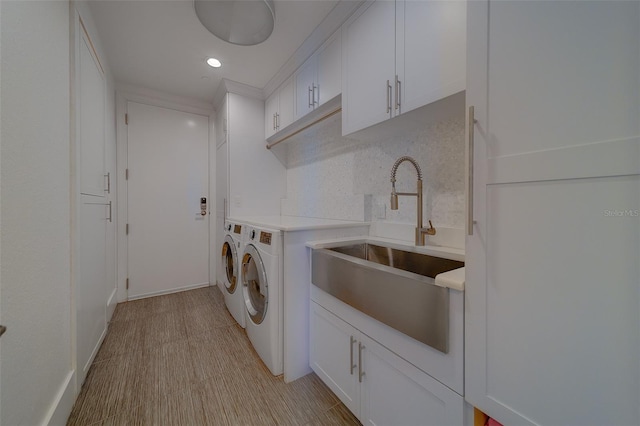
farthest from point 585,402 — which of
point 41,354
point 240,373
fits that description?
point 41,354

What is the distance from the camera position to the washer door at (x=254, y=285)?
5.28 ft

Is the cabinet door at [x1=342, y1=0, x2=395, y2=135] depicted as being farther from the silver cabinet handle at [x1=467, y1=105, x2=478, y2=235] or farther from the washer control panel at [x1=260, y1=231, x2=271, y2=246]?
the washer control panel at [x1=260, y1=231, x2=271, y2=246]

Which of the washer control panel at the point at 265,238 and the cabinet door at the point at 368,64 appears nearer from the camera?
the cabinet door at the point at 368,64

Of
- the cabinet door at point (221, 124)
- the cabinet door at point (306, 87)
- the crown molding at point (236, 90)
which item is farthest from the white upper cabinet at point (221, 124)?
the cabinet door at point (306, 87)

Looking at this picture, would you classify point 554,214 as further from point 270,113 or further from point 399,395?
point 270,113

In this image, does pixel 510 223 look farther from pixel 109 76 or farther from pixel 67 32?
pixel 109 76

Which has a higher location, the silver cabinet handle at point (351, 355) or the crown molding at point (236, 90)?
the crown molding at point (236, 90)

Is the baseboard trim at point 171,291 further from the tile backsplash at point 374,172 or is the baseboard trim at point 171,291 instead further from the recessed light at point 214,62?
the recessed light at point 214,62

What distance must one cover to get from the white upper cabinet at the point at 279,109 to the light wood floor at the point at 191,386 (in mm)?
2033

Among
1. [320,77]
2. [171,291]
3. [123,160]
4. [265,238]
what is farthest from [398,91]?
[171,291]

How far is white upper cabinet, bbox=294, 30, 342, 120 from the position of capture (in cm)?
172

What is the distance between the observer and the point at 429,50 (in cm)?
113

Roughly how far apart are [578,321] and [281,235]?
1.27 metres

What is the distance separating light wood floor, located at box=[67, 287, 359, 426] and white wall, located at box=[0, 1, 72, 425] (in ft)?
0.97
